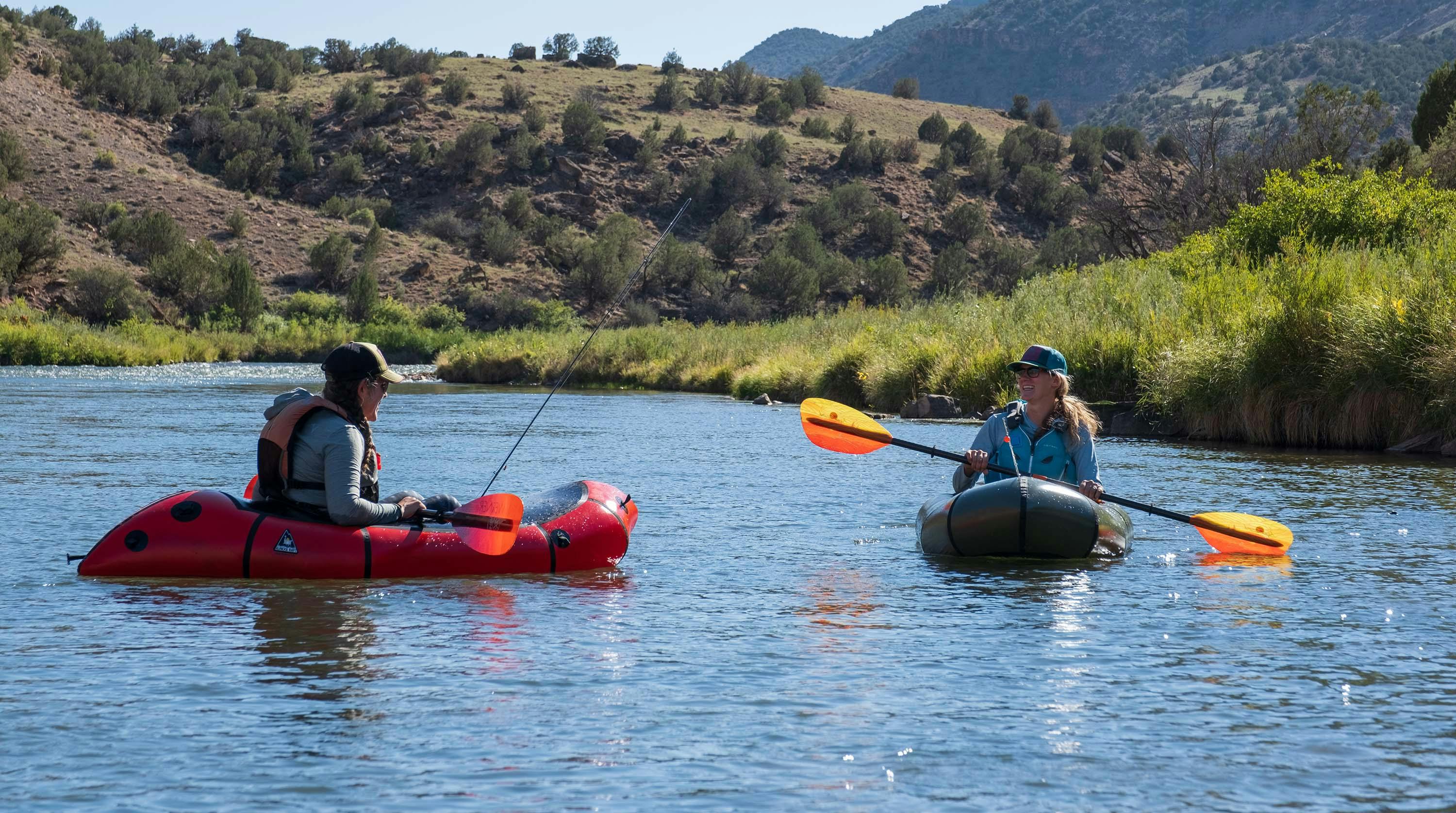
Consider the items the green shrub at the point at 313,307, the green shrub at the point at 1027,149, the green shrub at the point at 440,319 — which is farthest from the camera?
the green shrub at the point at 1027,149

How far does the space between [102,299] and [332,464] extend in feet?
150

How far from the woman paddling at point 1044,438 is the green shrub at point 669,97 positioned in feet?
255

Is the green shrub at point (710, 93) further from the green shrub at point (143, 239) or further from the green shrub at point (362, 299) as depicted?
the green shrub at point (143, 239)

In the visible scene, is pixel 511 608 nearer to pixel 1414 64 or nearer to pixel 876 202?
pixel 876 202

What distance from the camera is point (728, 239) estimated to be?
6788 centimetres

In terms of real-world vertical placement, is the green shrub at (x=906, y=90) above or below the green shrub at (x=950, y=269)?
above

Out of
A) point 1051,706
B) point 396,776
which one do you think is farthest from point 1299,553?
point 396,776

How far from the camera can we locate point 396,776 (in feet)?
15.9

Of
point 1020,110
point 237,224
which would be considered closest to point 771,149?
point 1020,110

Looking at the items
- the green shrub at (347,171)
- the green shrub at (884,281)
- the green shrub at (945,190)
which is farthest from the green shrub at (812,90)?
the green shrub at (347,171)

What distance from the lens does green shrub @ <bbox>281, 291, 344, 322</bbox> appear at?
183 feet

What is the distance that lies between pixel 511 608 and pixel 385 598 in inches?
28.4

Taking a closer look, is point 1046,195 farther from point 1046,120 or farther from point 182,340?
point 182,340

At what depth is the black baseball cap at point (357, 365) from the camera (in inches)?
316
